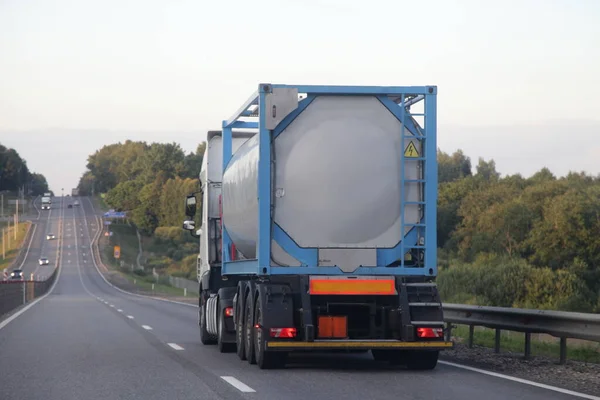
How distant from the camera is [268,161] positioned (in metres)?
13.9

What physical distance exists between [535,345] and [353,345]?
5809 mm

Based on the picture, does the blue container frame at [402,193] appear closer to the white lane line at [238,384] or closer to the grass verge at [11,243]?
the white lane line at [238,384]

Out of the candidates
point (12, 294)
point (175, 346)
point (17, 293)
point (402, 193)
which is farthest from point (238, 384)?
point (17, 293)

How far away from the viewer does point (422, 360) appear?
555 inches

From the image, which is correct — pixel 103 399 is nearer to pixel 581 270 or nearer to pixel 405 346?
pixel 405 346

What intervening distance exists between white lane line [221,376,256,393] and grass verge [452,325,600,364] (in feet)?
18.4

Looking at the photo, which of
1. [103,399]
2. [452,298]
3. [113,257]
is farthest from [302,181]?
[113,257]

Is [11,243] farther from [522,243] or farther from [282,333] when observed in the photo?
[282,333]

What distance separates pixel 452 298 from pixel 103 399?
43214mm

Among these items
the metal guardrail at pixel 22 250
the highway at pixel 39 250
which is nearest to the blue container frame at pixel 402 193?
the highway at pixel 39 250

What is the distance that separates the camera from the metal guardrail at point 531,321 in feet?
44.9

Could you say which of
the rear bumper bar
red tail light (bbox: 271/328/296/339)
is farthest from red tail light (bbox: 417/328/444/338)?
red tail light (bbox: 271/328/296/339)

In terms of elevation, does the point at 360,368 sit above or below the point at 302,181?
below

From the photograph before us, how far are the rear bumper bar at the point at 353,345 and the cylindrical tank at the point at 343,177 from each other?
1.29 metres
